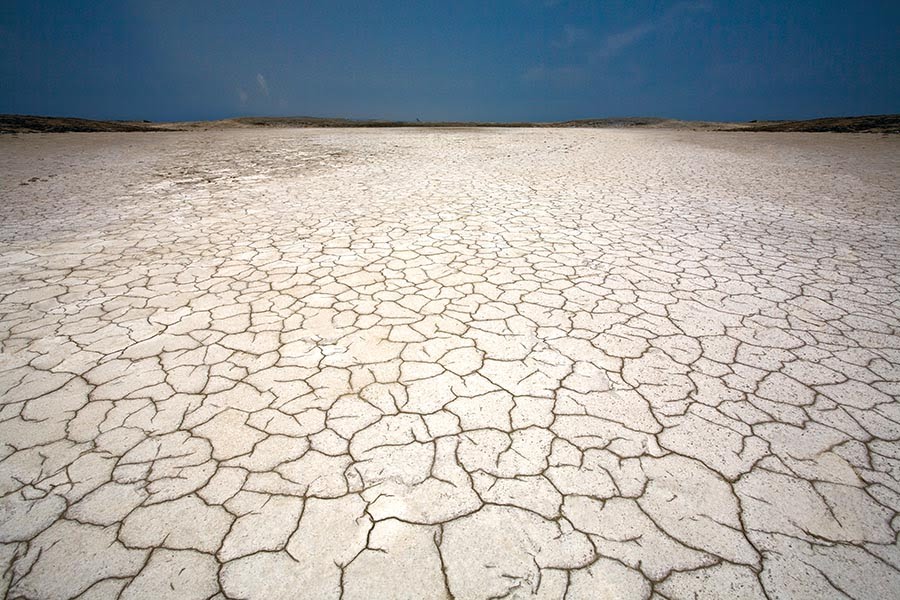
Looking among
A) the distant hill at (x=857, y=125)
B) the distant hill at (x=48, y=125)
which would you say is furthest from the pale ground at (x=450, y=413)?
the distant hill at (x=48, y=125)

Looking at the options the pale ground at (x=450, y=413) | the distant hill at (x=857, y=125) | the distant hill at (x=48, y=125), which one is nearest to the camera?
the pale ground at (x=450, y=413)

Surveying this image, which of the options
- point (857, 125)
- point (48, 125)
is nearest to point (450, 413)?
point (857, 125)

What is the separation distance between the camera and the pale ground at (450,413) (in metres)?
1.27

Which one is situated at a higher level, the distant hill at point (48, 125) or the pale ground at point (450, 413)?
the distant hill at point (48, 125)

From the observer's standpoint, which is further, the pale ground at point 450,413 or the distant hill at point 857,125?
the distant hill at point 857,125

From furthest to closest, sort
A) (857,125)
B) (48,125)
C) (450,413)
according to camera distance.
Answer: (48,125)
(857,125)
(450,413)

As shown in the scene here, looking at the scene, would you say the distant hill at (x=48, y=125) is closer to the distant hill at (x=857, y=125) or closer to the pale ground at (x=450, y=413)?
the pale ground at (x=450, y=413)

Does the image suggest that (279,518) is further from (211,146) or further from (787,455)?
(211,146)

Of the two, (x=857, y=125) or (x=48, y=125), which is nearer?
(x=857, y=125)

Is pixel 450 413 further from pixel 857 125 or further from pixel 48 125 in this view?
pixel 48 125

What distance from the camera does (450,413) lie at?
1.84 meters

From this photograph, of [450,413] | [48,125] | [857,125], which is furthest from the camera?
[48,125]

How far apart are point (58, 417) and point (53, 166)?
9967 mm

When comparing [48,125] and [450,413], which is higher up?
[48,125]
